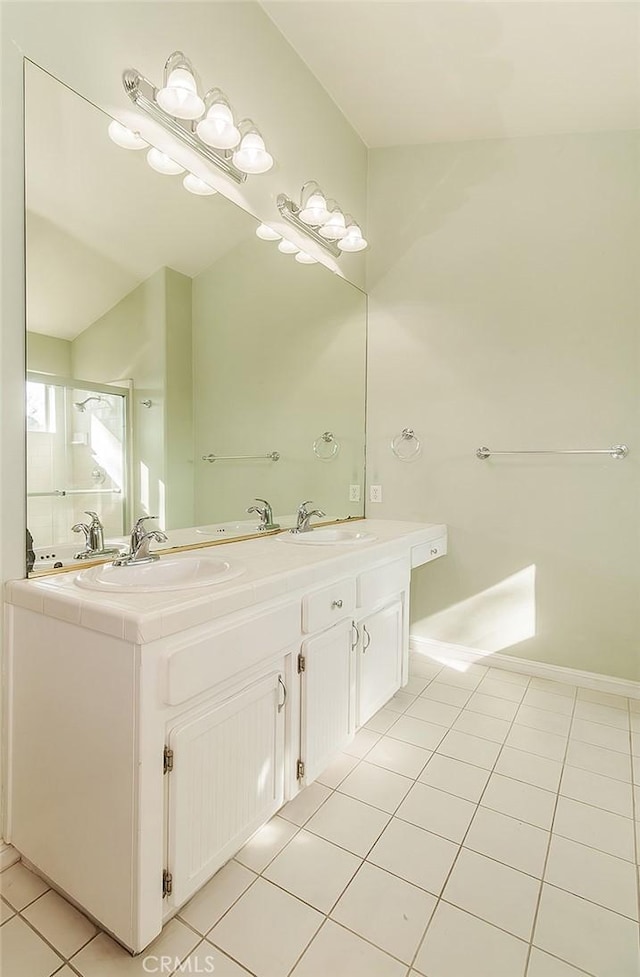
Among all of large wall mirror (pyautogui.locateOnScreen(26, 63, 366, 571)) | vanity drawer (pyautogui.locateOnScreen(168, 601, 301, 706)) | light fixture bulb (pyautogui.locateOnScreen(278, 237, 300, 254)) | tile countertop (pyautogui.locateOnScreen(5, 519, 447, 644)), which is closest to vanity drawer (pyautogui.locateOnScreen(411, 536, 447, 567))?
tile countertop (pyautogui.locateOnScreen(5, 519, 447, 644))

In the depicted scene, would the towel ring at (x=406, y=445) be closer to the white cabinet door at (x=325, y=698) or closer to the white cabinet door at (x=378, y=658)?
the white cabinet door at (x=378, y=658)

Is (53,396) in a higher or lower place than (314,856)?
higher

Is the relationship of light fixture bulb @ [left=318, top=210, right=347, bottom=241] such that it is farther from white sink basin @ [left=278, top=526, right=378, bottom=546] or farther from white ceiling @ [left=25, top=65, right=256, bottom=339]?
white sink basin @ [left=278, top=526, right=378, bottom=546]

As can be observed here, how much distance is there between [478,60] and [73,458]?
233 cm

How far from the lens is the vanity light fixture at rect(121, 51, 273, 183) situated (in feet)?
5.13

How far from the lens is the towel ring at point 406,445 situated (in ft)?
9.17

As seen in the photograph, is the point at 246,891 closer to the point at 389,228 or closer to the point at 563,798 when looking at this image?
the point at 563,798

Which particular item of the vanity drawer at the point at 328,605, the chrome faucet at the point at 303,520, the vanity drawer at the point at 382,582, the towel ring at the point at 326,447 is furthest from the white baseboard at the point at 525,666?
the vanity drawer at the point at 328,605

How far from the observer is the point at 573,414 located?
239 cm

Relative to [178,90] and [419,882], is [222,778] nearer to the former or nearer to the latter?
[419,882]

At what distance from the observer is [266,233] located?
2213 mm

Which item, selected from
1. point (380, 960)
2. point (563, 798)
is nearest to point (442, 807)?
point (563, 798)

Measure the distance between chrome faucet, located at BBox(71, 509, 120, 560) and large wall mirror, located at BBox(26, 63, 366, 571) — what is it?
22mm

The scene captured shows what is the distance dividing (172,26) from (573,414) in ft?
7.26
